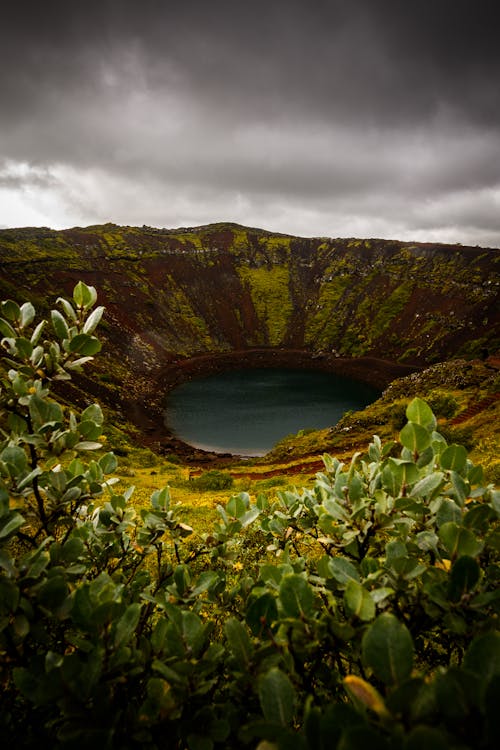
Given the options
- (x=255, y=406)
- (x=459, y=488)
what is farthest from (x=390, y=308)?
(x=459, y=488)

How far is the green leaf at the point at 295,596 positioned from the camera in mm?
1256

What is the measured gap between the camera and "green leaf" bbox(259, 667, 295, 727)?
1.02 meters

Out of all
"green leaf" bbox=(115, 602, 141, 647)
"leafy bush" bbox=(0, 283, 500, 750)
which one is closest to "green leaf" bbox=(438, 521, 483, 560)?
"leafy bush" bbox=(0, 283, 500, 750)

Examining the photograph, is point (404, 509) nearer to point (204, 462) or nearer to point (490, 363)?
point (204, 462)

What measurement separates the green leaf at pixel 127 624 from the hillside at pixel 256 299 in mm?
46155

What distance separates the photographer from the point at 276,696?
104 centimetres

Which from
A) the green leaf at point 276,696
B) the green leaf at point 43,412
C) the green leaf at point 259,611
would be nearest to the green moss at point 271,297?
the green leaf at point 43,412

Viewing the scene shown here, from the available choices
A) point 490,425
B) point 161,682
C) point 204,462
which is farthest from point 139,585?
point 204,462

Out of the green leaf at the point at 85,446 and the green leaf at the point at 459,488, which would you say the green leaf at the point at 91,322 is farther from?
the green leaf at the point at 459,488

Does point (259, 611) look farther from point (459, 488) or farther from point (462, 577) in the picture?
point (459, 488)

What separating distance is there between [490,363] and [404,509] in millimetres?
46924

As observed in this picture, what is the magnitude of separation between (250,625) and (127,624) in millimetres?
438

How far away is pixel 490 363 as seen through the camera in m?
40.8

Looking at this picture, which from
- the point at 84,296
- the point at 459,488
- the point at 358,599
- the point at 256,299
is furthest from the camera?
the point at 256,299
